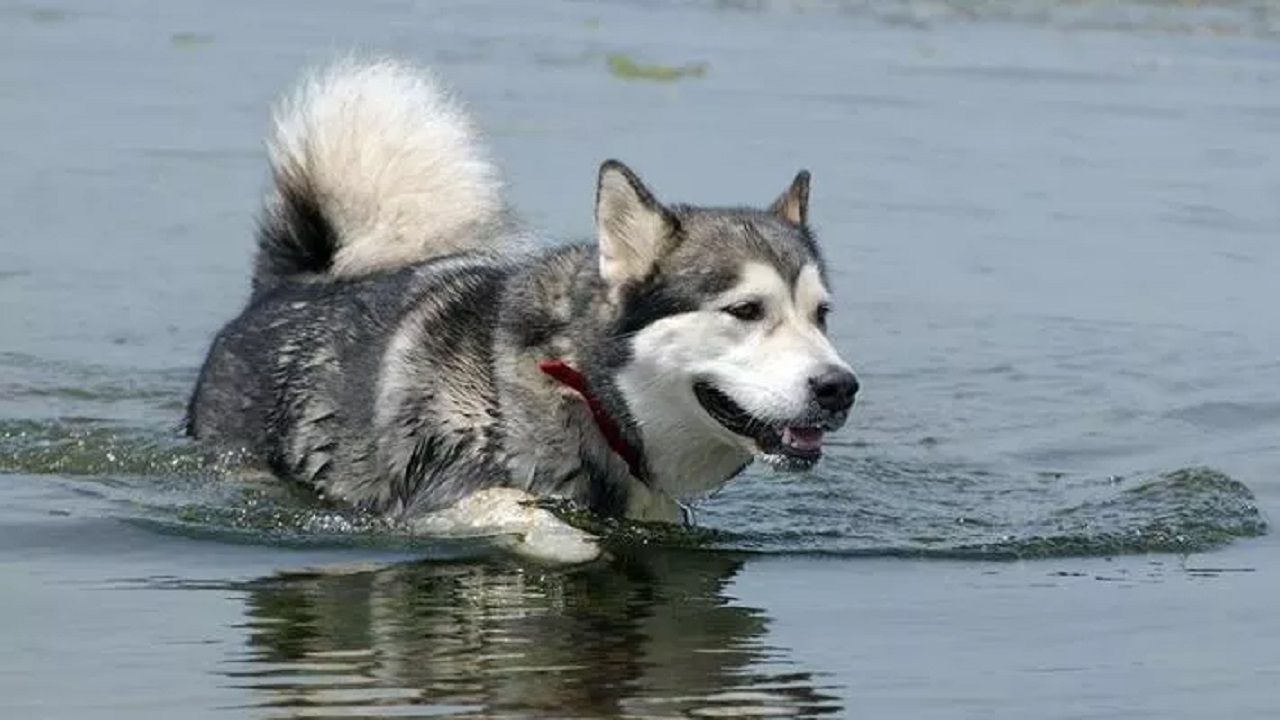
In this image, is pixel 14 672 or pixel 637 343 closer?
pixel 14 672

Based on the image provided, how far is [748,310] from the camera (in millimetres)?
6863

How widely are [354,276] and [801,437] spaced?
211 centimetres

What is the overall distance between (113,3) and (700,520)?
12.1 m

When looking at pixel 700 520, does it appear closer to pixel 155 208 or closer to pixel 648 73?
pixel 155 208

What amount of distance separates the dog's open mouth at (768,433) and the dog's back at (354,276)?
0.67 metres

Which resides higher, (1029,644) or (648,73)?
(648,73)

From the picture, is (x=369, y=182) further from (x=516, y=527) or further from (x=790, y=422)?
(x=790, y=422)

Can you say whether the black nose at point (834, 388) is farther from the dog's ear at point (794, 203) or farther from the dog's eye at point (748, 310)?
the dog's ear at point (794, 203)

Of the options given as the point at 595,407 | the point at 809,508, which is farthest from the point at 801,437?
the point at 809,508

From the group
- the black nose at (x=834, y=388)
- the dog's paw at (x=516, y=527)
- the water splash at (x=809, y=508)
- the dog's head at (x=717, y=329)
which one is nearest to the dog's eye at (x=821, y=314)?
the dog's head at (x=717, y=329)

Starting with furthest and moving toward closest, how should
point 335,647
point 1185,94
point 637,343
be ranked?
point 1185,94
point 637,343
point 335,647

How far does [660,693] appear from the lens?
577cm

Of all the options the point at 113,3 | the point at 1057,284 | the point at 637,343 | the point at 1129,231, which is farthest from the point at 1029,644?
the point at 113,3

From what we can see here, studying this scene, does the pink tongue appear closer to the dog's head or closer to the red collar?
the dog's head
